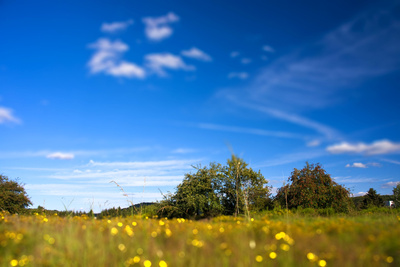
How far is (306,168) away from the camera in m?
20.6

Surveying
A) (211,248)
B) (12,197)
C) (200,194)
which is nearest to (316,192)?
(200,194)

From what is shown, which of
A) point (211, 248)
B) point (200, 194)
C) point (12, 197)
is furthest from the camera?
point (12, 197)

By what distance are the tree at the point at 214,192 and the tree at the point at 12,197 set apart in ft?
57.8

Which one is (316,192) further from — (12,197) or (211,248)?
(12,197)

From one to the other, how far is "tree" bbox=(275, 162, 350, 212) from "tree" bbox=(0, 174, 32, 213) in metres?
22.6

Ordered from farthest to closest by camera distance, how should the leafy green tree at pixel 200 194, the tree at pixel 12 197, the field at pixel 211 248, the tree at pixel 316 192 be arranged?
the tree at pixel 12 197
the tree at pixel 316 192
the leafy green tree at pixel 200 194
the field at pixel 211 248

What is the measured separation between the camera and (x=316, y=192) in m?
19.6

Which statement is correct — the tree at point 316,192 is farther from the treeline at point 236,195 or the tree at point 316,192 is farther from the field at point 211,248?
the field at point 211,248

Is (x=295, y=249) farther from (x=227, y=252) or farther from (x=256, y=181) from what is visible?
Answer: (x=256, y=181)

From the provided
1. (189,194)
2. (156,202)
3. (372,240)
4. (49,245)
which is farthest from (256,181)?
(49,245)

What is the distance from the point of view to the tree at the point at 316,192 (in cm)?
1915

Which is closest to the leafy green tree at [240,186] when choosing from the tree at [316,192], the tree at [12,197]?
the tree at [316,192]

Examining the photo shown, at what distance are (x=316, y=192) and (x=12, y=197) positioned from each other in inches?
999

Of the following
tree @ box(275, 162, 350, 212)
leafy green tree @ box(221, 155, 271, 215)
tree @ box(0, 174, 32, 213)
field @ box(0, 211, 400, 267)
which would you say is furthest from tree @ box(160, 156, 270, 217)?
tree @ box(0, 174, 32, 213)
